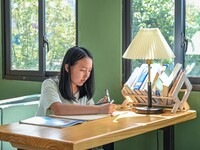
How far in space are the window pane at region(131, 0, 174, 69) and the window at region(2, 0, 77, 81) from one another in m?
0.66

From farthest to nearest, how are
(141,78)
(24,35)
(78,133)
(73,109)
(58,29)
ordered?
(24,35) < (58,29) < (141,78) < (73,109) < (78,133)

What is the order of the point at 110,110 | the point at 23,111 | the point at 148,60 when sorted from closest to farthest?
1. the point at 110,110
2. the point at 148,60
3. the point at 23,111

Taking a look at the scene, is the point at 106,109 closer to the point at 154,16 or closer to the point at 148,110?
the point at 148,110

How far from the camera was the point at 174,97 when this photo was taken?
2686 millimetres

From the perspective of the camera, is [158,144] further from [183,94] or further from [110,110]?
[110,110]

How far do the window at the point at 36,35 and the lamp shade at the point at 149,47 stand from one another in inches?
45.1

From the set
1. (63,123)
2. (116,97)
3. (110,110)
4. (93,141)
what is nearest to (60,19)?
(116,97)

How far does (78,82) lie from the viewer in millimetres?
2652

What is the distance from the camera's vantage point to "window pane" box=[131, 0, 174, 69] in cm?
313

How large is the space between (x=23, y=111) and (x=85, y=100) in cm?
70

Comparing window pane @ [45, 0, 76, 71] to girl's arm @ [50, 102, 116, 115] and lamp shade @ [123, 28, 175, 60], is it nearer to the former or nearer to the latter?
lamp shade @ [123, 28, 175, 60]

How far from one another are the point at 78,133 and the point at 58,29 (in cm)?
213

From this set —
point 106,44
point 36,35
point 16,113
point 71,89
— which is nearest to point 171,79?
point 71,89

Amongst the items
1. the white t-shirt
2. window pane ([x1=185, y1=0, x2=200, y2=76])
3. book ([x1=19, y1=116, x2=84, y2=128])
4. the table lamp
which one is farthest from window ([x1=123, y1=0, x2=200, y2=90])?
book ([x1=19, y1=116, x2=84, y2=128])
